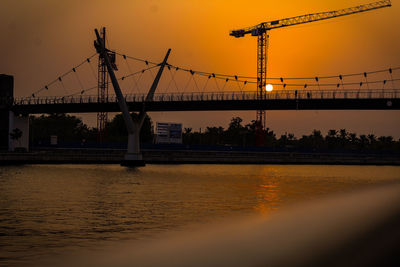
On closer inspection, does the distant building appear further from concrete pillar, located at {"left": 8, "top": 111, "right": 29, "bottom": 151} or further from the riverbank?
concrete pillar, located at {"left": 8, "top": 111, "right": 29, "bottom": 151}

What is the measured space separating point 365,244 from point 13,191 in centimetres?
3525

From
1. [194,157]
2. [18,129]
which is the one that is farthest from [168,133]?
[18,129]

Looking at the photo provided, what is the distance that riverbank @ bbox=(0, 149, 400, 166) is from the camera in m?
111

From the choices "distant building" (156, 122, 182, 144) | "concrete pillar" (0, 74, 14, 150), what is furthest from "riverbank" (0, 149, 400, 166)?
"concrete pillar" (0, 74, 14, 150)

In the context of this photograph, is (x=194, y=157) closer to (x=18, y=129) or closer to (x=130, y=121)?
(x=18, y=129)

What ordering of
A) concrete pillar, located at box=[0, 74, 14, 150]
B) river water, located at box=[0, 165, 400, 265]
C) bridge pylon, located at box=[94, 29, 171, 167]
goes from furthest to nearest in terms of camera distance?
concrete pillar, located at box=[0, 74, 14, 150] < bridge pylon, located at box=[94, 29, 171, 167] < river water, located at box=[0, 165, 400, 265]

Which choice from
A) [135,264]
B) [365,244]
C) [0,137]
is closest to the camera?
[135,264]

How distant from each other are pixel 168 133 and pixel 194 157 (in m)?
22.3

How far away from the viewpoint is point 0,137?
131 metres

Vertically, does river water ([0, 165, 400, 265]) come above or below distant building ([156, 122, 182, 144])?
below

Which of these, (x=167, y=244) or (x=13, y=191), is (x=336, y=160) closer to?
(x=13, y=191)

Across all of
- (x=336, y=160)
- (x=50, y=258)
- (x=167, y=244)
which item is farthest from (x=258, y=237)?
(x=336, y=160)

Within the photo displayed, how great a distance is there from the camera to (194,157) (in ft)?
443

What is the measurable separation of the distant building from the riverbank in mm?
7082
